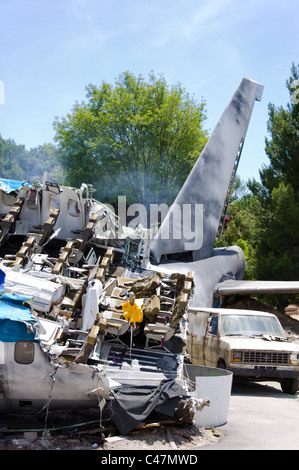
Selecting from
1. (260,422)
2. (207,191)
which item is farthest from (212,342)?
(207,191)

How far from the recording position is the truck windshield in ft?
37.2

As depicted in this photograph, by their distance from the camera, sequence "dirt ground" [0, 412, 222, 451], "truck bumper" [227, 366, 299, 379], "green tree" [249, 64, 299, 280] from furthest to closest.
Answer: "green tree" [249, 64, 299, 280] → "truck bumper" [227, 366, 299, 379] → "dirt ground" [0, 412, 222, 451]

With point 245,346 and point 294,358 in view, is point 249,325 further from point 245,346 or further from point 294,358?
point 294,358

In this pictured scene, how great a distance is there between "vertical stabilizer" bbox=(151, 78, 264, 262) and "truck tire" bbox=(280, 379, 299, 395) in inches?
246

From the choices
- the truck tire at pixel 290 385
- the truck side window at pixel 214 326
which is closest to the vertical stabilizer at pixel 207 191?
the truck side window at pixel 214 326

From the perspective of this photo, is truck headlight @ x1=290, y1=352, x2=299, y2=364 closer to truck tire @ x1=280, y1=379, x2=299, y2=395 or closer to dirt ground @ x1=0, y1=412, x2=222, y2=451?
truck tire @ x1=280, y1=379, x2=299, y2=395

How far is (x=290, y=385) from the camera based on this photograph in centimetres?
1091

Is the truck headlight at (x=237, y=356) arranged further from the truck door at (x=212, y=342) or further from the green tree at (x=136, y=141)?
the green tree at (x=136, y=141)

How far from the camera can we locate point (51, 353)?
678 cm

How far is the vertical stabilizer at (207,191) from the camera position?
17594 millimetres

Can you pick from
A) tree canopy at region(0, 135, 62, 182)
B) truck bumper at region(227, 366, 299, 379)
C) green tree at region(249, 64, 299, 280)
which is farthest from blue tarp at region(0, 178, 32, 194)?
tree canopy at region(0, 135, 62, 182)

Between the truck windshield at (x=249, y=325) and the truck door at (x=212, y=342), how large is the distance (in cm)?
19

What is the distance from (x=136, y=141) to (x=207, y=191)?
48.2 ft
